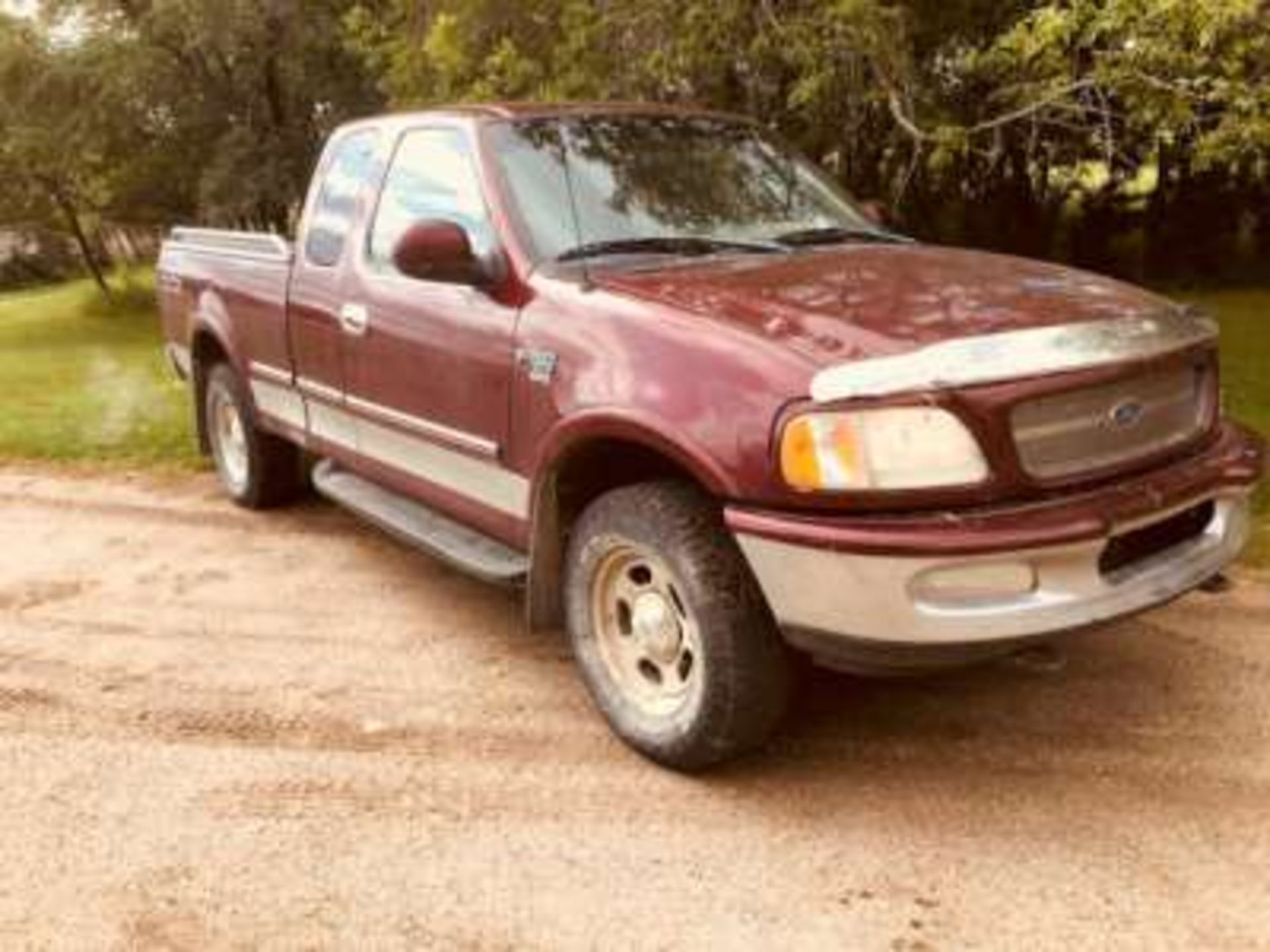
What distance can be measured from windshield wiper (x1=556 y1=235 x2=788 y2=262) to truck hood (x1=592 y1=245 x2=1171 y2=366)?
0.42 ft

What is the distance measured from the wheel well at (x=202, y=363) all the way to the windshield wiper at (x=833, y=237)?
3.35 metres

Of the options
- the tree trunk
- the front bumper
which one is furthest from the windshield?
the tree trunk

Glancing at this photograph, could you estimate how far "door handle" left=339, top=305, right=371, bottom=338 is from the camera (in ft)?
17.1

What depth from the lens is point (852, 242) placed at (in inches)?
191

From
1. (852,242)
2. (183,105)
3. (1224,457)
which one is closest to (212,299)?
(852,242)

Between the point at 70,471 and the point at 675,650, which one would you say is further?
the point at 70,471

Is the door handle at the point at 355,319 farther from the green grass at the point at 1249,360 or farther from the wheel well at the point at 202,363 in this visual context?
the green grass at the point at 1249,360

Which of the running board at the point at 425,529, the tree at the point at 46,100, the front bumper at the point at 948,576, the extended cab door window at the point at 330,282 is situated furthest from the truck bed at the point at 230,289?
the tree at the point at 46,100

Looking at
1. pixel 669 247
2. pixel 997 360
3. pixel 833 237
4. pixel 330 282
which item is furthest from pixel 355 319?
pixel 997 360

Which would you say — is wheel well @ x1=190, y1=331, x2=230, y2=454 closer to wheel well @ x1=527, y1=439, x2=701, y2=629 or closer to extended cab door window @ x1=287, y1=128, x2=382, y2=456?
extended cab door window @ x1=287, y1=128, x2=382, y2=456

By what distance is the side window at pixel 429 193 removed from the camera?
4734mm

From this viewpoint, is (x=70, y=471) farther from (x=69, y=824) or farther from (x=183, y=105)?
(x=183, y=105)

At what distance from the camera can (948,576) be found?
11.0 feet

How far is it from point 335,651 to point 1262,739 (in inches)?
123
